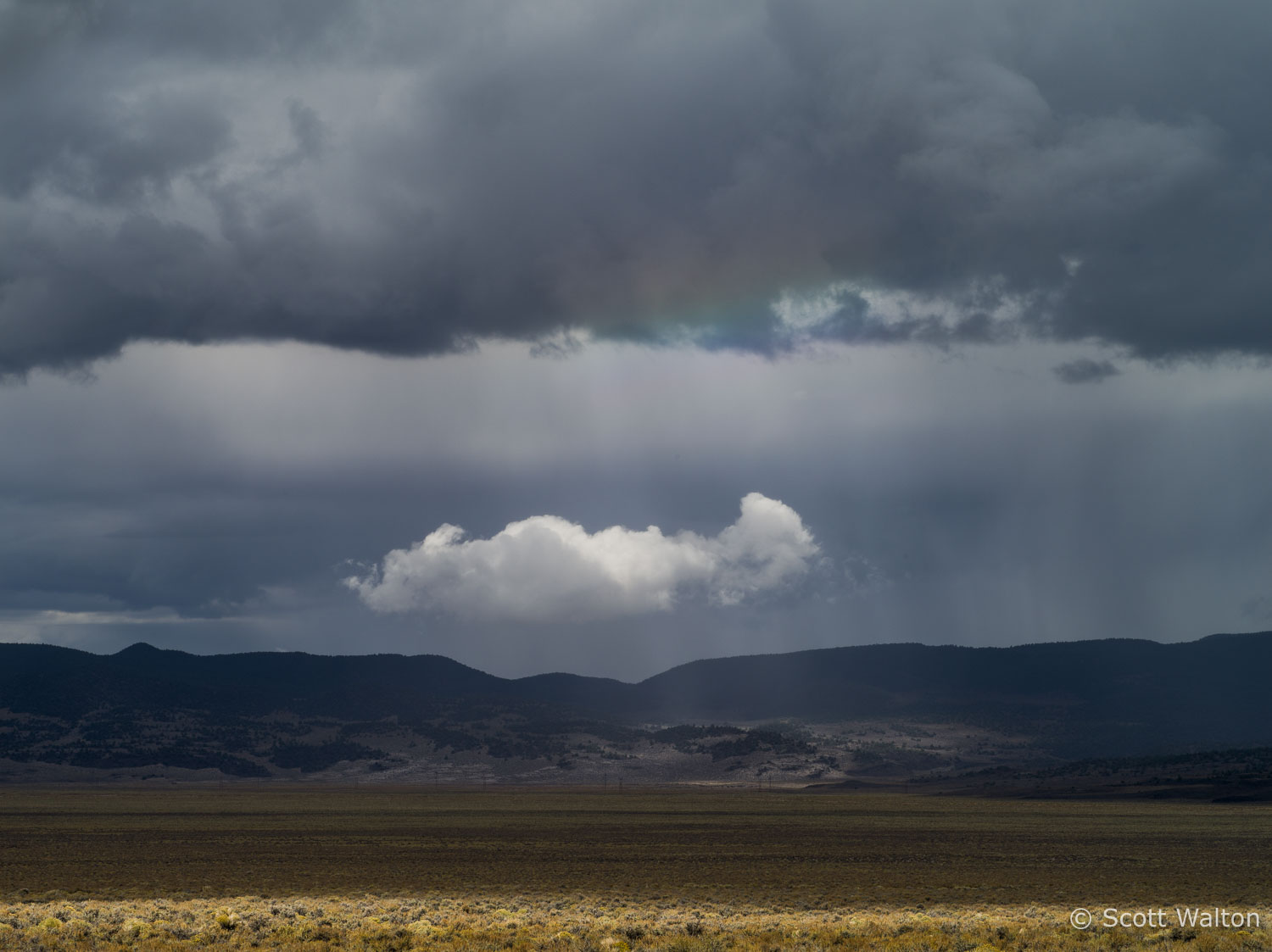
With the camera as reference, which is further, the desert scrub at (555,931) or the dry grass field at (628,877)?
the dry grass field at (628,877)

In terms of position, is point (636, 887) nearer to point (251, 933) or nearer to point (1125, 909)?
point (1125, 909)

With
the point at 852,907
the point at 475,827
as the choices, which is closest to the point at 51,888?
the point at 852,907

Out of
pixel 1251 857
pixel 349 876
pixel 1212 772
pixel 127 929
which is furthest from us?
pixel 1212 772

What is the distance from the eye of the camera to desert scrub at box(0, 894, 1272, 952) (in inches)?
1213

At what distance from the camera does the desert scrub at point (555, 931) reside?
101ft

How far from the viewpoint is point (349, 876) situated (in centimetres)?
6141

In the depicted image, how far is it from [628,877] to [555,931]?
2815cm

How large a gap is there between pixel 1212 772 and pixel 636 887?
14535 cm

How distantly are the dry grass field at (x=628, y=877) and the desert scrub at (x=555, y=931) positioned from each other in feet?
0.49

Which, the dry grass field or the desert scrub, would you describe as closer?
the desert scrub

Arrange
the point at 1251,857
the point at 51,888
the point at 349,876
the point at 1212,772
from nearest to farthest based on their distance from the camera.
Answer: the point at 51,888, the point at 349,876, the point at 1251,857, the point at 1212,772

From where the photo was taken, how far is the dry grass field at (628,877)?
33.2 meters

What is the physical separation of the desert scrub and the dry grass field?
0.49ft

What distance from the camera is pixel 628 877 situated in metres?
61.8
